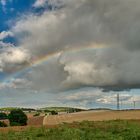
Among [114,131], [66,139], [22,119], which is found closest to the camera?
[66,139]

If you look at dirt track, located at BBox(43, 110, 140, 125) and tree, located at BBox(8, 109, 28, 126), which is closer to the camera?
dirt track, located at BBox(43, 110, 140, 125)

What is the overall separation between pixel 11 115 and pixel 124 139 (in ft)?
272

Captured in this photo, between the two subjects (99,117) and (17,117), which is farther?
(17,117)

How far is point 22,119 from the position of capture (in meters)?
109

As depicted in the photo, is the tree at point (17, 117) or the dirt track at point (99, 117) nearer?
the dirt track at point (99, 117)

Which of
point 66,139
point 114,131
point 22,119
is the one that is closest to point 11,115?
point 22,119

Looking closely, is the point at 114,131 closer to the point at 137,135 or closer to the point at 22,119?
the point at 137,135

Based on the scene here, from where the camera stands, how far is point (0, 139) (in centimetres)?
3784

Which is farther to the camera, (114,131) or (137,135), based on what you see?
(114,131)

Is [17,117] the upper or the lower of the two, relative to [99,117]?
upper

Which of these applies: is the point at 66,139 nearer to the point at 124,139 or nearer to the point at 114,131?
the point at 124,139

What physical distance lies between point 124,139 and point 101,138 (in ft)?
8.40

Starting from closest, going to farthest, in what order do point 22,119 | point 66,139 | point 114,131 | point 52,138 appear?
point 66,139
point 52,138
point 114,131
point 22,119

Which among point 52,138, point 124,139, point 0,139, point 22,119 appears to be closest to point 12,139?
point 0,139
